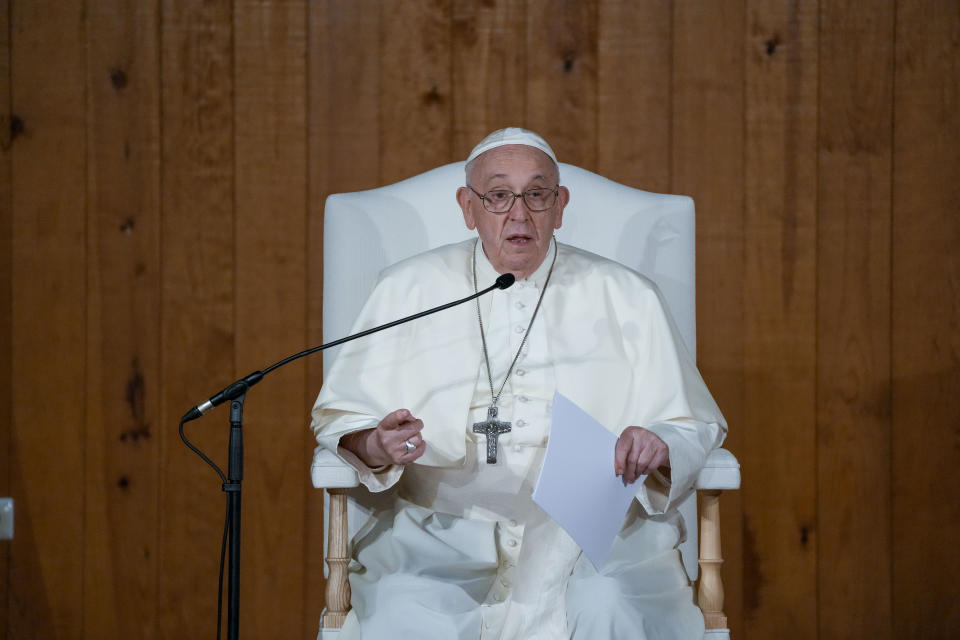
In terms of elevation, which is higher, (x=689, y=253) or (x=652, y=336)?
(x=689, y=253)

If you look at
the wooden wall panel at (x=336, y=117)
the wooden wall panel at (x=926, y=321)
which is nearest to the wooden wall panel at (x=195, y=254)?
the wooden wall panel at (x=336, y=117)

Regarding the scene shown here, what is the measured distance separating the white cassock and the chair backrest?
0.19m

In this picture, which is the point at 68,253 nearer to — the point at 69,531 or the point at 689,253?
the point at 69,531

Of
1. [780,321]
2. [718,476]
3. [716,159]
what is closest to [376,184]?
[716,159]

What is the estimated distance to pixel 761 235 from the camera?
307 cm

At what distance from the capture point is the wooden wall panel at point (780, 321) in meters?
3.06

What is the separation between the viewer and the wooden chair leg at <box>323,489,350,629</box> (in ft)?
6.36

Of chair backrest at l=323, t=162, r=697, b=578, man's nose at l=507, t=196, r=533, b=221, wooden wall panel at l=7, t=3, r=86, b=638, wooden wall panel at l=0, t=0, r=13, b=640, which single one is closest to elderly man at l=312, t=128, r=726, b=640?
man's nose at l=507, t=196, r=533, b=221

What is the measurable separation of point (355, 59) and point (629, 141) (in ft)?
2.86

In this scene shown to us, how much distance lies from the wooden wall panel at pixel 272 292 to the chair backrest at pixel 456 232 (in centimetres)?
56

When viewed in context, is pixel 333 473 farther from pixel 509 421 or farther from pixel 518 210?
pixel 518 210

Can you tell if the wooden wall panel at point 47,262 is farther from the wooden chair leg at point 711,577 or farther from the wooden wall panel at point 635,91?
the wooden chair leg at point 711,577

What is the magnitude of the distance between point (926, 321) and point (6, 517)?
2.89m

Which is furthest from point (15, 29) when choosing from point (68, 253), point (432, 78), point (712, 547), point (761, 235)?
point (712, 547)
